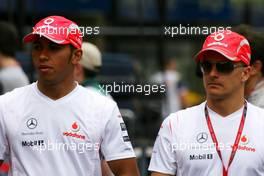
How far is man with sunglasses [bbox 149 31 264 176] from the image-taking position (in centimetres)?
529

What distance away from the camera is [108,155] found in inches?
215

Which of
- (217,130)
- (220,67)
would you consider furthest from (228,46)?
(217,130)

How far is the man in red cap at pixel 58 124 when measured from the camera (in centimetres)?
536

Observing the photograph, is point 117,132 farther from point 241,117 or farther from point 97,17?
point 97,17

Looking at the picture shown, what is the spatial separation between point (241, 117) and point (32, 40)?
126 cm

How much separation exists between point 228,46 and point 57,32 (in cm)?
98

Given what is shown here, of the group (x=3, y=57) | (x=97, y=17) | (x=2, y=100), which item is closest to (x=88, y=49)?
(x=3, y=57)

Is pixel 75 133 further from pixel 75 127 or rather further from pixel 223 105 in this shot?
pixel 223 105

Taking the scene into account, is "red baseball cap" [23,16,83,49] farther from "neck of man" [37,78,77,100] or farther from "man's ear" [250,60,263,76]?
"man's ear" [250,60,263,76]

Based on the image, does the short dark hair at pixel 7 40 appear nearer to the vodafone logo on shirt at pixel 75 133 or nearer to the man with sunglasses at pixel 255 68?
the man with sunglasses at pixel 255 68

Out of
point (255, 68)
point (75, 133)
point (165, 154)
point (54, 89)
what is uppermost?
point (54, 89)

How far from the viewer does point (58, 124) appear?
5.44m

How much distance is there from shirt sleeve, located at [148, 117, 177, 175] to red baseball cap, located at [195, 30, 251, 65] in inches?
18.2

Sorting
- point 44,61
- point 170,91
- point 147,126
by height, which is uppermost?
point 44,61
